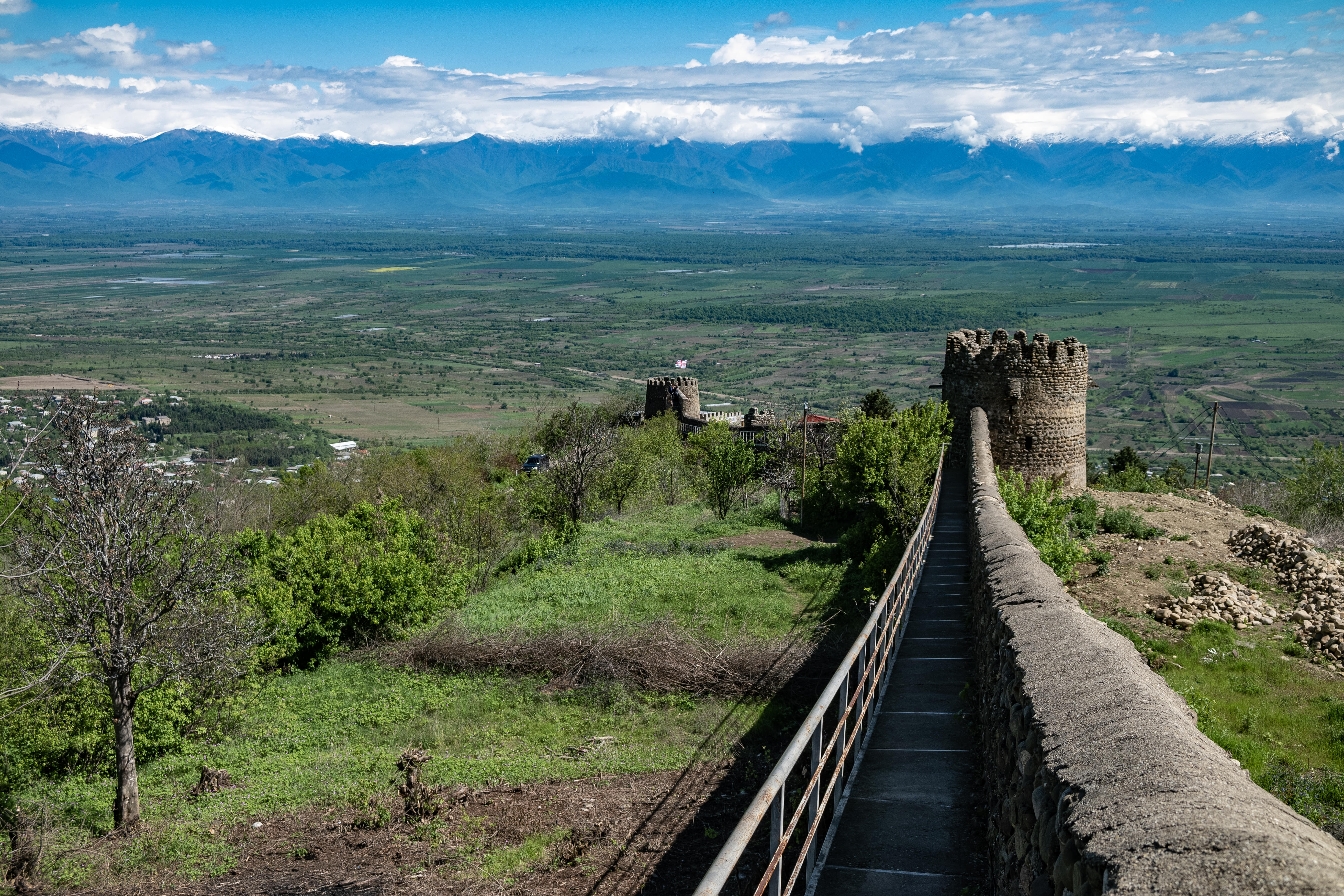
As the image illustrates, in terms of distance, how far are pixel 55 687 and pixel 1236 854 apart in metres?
17.8

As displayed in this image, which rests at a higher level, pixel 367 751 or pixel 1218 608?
pixel 1218 608

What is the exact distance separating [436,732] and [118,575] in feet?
18.0

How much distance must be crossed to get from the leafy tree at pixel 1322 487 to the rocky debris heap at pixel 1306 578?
16.3 m

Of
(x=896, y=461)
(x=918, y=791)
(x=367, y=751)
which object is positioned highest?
(x=896, y=461)

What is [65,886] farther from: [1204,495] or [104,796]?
[1204,495]

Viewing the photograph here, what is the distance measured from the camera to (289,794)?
13.6 meters

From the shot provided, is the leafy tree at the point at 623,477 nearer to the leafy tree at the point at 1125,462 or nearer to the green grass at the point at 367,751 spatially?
the green grass at the point at 367,751

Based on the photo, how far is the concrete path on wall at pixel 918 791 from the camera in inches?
243

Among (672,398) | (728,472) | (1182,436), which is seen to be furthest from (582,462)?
(1182,436)

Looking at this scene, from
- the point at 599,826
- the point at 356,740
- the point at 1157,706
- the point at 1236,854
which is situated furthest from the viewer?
the point at 356,740

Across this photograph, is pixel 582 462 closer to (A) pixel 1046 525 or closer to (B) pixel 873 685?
(A) pixel 1046 525

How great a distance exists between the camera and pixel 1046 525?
15.3 metres

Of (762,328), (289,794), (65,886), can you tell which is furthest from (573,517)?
(762,328)

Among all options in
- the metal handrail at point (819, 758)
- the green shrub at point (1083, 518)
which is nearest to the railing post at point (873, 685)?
the metal handrail at point (819, 758)
